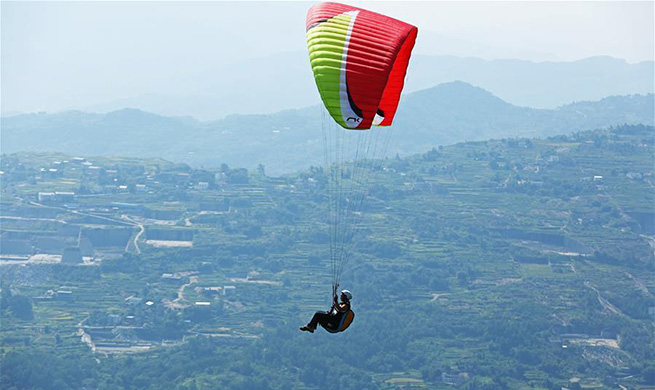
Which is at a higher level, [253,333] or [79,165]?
[79,165]

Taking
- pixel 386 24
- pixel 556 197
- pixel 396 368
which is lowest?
pixel 396 368

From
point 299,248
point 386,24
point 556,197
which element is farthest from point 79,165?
point 386,24

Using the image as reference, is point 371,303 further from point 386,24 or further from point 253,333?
point 386,24

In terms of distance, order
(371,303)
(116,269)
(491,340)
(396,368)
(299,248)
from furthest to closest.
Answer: (299,248), (116,269), (371,303), (491,340), (396,368)

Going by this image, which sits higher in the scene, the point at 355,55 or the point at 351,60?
the point at 355,55

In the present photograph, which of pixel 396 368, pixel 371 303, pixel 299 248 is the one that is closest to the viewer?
pixel 396 368

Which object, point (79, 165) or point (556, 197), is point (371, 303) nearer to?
point (556, 197)

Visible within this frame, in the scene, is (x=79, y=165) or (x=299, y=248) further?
(x=79, y=165)
